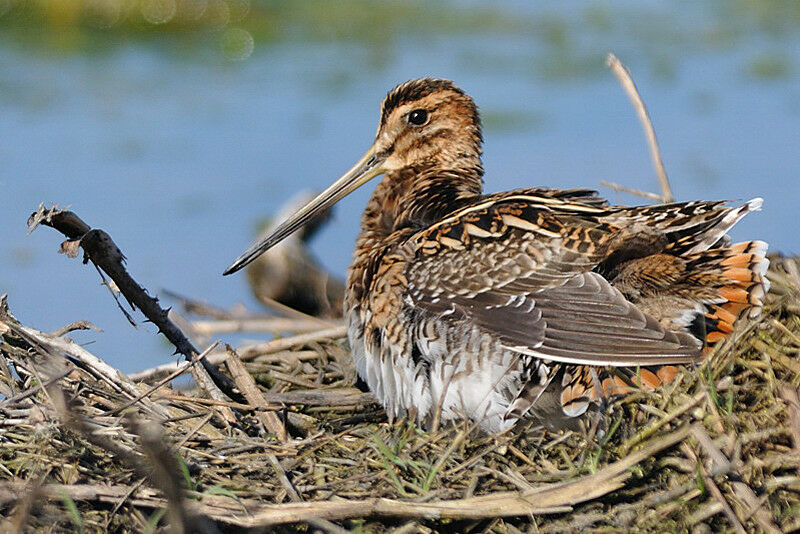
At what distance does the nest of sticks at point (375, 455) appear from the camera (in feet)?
9.05

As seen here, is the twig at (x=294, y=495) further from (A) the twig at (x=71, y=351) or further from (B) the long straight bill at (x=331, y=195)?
(B) the long straight bill at (x=331, y=195)

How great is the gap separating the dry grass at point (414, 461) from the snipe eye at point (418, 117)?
132 centimetres

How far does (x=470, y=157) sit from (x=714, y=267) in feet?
4.24

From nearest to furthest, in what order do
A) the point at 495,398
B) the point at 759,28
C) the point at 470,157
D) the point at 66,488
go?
the point at 66,488 → the point at 495,398 → the point at 470,157 → the point at 759,28

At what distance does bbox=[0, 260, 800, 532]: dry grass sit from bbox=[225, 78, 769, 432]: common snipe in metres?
0.13

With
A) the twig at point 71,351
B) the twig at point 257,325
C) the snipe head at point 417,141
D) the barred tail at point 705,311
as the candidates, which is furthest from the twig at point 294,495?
the twig at point 257,325

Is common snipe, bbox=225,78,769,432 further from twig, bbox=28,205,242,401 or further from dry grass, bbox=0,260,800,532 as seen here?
twig, bbox=28,205,242,401

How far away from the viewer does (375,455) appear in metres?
3.23

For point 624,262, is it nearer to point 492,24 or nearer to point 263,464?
point 263,464

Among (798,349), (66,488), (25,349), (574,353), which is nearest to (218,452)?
(66,488)

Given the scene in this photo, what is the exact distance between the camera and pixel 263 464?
3131 mm

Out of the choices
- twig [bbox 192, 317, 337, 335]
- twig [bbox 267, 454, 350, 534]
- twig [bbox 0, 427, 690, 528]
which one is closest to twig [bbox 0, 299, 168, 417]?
twig [bbox 267, 454, 350, 534]

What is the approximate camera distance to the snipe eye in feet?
14.5

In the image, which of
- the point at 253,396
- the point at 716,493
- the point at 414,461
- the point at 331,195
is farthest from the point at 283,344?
the point at 716,493
